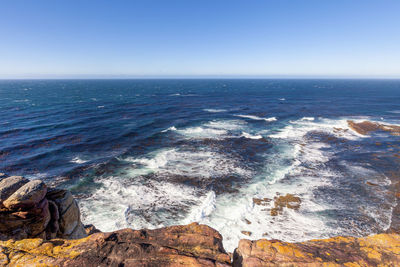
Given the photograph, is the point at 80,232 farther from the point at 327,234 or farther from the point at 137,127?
the point at 137,127

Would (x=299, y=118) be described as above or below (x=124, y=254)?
below

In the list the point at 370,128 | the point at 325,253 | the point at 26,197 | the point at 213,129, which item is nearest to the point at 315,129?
the point at 370,128

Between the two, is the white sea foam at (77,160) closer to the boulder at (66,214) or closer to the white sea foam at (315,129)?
the boulder at (66,214)

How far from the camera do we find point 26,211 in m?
8.46

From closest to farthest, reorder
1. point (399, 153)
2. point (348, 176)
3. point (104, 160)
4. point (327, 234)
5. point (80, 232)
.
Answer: point (80, 232), point (327, 234), point (348, 176), point (104, 160), point (399, 153)

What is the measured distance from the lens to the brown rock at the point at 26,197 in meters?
8.25

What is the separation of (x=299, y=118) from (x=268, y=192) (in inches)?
1715

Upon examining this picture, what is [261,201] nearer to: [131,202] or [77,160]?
[131,202]

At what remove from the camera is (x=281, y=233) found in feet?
50.8

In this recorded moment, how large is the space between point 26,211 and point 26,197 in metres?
0.68

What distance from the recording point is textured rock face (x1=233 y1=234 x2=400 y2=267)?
571cm

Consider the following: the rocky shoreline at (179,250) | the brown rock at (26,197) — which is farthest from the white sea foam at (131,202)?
the rocky shoreline at (179,250)

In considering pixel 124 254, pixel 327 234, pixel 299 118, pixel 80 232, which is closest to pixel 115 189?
pixel 80 232

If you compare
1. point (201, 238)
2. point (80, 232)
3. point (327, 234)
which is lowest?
point (327, 234)
